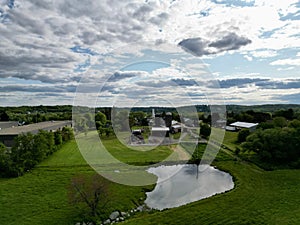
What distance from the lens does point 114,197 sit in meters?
15.9

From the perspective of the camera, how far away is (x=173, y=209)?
14312 mm

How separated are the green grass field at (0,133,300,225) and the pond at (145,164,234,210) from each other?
875 millimetres

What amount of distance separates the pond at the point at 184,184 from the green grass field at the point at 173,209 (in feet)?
2.87

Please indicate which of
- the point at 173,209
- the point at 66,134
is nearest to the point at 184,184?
the point at 173,209

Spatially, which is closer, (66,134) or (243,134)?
(243,134)

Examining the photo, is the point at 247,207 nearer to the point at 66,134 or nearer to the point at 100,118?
the point at 66,134

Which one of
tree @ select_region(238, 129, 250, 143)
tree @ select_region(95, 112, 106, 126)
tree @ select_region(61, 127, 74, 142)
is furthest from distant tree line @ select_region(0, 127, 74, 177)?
tree @ select_region(238, 129, 250, 143)

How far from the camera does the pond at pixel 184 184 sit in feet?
53.2

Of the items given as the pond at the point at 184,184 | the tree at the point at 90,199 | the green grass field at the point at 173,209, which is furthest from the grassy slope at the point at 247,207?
the tree at the point at 90,199

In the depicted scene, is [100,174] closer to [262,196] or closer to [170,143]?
[262,196]

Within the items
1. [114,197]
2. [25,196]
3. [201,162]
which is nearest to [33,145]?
[25,196]

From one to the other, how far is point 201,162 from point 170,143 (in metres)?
9.44

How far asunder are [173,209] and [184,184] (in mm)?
5036

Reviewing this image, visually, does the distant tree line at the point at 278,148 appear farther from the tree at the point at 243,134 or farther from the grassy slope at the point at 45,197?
the grassy slope at the point at 45,197
